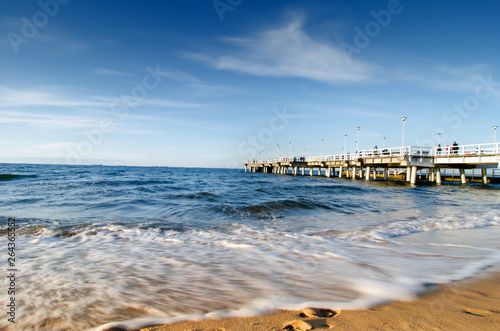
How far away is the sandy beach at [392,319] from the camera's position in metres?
2.40

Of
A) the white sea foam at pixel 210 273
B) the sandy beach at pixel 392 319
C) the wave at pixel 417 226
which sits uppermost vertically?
the sandy beach at pixel 392 319

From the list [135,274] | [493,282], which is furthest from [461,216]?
[135,274]

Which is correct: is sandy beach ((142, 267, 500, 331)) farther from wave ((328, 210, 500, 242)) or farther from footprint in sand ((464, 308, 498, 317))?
wave ((328, 210, 500, 242))

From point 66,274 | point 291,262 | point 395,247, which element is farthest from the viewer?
point 395,247

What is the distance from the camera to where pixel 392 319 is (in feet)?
8.35

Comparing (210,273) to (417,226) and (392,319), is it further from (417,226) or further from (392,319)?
(417,226)

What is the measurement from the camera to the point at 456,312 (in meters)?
2.67

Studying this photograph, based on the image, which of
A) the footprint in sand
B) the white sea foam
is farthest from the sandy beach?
the white sea foam

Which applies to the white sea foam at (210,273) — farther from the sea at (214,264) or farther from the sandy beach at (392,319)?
the sandy beach at (392,319)

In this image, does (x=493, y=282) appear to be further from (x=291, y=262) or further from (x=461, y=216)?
(x=461, y=216)

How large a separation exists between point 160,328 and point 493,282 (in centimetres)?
414

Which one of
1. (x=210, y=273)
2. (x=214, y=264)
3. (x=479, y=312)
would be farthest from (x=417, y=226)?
(x=210, y=273)

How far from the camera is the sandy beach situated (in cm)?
240

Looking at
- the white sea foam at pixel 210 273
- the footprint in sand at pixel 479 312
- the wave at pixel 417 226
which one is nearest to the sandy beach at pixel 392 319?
the footprint in sand at pixel 479 312
